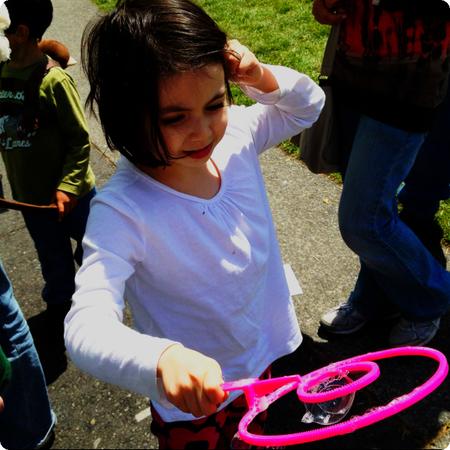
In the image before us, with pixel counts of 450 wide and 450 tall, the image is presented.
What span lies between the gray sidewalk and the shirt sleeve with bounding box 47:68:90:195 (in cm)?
92

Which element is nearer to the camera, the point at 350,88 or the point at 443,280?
the point at 350,88

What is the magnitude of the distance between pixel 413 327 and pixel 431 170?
87 centimetres

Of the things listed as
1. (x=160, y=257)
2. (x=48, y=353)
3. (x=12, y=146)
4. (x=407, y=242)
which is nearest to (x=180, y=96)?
(x=160, y=257)

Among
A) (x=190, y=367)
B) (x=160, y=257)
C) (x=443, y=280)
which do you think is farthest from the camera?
(x=443, y=280)

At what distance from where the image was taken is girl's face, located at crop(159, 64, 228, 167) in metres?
1.21

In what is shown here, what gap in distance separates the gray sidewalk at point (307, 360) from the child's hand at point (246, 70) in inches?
53.4

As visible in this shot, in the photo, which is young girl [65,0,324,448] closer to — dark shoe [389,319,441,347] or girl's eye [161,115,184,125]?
girl's eye [161,115,184,125]

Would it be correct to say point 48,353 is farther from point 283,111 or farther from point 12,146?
point 283,111

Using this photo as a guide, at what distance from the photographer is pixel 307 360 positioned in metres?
2.48

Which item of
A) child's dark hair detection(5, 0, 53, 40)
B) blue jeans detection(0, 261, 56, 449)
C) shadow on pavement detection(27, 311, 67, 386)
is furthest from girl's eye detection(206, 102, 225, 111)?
shadow on pavement detection(27, 311, 67, 386)

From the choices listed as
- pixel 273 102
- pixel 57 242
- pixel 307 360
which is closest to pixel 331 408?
pixel 273 102

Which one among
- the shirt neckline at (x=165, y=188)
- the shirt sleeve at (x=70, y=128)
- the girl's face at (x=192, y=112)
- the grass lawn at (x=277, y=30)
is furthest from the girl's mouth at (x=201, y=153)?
the grass lawn at (x=277, y=30)

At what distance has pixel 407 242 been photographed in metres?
2.13

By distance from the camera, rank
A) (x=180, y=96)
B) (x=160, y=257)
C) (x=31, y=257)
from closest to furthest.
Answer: (x=180, y=96)
(x=160, y=257)
(x=31, y=257)
